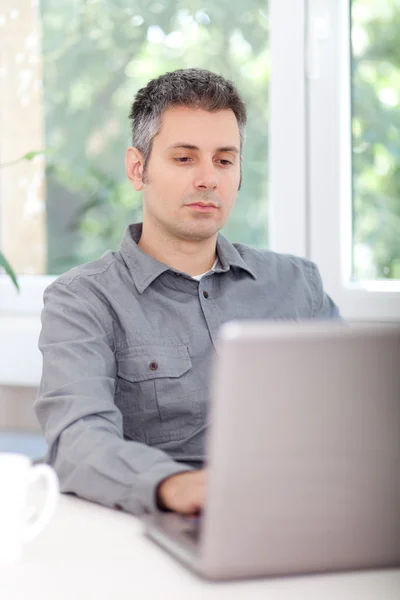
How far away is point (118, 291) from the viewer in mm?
1665

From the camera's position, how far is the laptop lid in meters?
0.77

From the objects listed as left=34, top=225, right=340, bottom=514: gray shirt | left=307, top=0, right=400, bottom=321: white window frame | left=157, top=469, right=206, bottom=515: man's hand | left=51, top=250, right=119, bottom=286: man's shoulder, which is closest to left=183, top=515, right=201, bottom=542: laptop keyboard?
left=157, top=469, right=206, bottom=515: man's hand

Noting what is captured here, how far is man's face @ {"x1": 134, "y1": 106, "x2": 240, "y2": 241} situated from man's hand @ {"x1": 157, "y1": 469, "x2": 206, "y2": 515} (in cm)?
76

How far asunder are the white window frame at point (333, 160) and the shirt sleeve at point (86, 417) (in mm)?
905

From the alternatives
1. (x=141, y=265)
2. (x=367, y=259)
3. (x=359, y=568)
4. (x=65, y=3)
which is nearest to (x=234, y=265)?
(x=141, y=265)

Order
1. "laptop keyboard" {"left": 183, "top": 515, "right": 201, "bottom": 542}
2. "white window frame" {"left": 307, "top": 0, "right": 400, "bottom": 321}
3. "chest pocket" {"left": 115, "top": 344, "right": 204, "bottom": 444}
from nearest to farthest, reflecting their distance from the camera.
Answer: "laptop keyboard" {"left": 183, "top": 515, "right": 201, "bottom": 542} < "chest pocket" {"left": 115, "top": 344, "right": 204, "bottom": 444} < "white window frame" {"left": 307, "top": 0, "right": 400, "bottom": 321}

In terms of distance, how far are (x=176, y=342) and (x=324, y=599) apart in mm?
881

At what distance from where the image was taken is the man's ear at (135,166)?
1862mm

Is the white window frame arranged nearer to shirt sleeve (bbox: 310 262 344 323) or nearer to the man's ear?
shirt sleeve (bbox: 310 262 344 323)

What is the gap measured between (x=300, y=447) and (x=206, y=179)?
1.01m

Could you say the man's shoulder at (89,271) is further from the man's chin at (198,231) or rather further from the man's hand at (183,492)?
the man's hand at (183,492)

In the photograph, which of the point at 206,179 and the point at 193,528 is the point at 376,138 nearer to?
the point at 206,179

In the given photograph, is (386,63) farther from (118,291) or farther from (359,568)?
(359,568)

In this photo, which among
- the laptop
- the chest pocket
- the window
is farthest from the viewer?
the window
